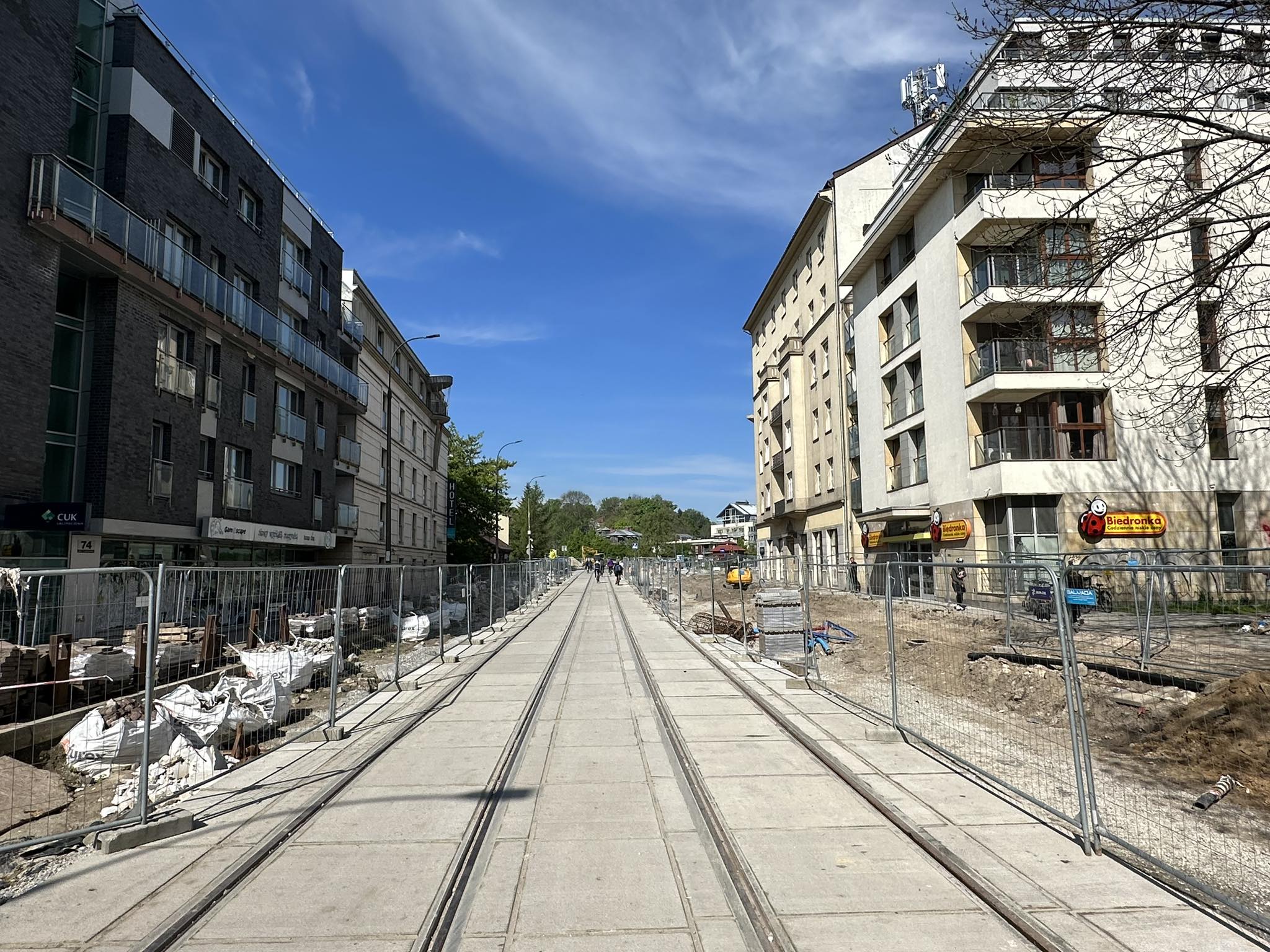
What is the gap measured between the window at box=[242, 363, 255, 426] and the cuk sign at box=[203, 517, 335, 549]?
10.8 feet

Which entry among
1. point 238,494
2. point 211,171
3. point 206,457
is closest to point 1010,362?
point 238,494

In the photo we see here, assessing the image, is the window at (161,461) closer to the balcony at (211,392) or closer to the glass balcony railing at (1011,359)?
the balcony at (211,392)

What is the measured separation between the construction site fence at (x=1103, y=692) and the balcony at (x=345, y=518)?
2395cm

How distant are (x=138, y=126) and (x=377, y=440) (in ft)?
67.5

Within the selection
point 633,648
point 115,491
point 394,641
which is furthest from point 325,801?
point 115,491

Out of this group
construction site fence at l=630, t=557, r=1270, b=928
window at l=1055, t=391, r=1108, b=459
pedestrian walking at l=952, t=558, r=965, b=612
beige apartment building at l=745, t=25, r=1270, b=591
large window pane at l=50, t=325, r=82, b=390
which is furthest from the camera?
window at l=1055, t=391, r=1108, b=459

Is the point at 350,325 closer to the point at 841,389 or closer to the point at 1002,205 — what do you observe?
the point at 841,389

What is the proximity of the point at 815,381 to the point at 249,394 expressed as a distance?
28924 millimetres

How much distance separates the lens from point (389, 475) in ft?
108

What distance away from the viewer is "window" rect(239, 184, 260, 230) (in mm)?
24969

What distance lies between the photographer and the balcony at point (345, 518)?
3216 centimetres

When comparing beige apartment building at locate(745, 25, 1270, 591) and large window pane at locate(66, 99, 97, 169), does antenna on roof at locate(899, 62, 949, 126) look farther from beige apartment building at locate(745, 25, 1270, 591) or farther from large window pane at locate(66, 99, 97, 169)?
large window pane at locate(66, 99, 97, 169)

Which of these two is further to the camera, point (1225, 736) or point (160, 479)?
point (160, 479)

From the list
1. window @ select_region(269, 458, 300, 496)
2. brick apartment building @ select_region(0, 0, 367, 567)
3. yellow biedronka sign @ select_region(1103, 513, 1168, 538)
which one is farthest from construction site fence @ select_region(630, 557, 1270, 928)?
window @ select_region(269, 458, 300, 496)
